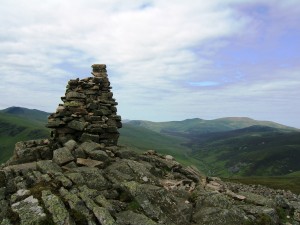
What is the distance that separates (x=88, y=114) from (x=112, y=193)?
17413 mm

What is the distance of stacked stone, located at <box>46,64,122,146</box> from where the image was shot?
1692 inches

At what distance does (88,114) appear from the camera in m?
44.7

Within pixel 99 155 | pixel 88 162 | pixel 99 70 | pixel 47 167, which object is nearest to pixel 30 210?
pixel 47 167

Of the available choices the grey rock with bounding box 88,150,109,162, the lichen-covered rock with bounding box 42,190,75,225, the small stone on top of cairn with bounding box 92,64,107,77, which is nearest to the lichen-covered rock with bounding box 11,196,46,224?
the lichen-covered rock with bounding box 42,190,75,225

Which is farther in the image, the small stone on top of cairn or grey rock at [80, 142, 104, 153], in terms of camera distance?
the small stone on top of cairn

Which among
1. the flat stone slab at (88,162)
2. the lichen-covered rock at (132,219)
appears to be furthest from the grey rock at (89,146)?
the lichen-covered rock at (132,219)

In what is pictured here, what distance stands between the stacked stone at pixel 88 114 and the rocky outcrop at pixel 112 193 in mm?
1551

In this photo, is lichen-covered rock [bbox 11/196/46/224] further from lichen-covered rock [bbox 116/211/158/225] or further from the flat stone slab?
the flat stone slab

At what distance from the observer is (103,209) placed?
83.9 ft

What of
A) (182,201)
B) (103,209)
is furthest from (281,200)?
(103,209)

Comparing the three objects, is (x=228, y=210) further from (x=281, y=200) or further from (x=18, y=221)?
(x=18, y=221)

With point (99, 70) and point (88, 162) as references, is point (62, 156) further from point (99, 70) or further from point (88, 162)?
point (99, 70)

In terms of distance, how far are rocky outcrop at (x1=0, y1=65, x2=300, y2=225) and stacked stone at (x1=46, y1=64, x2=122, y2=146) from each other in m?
1.55

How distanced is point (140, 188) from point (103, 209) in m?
5.38
